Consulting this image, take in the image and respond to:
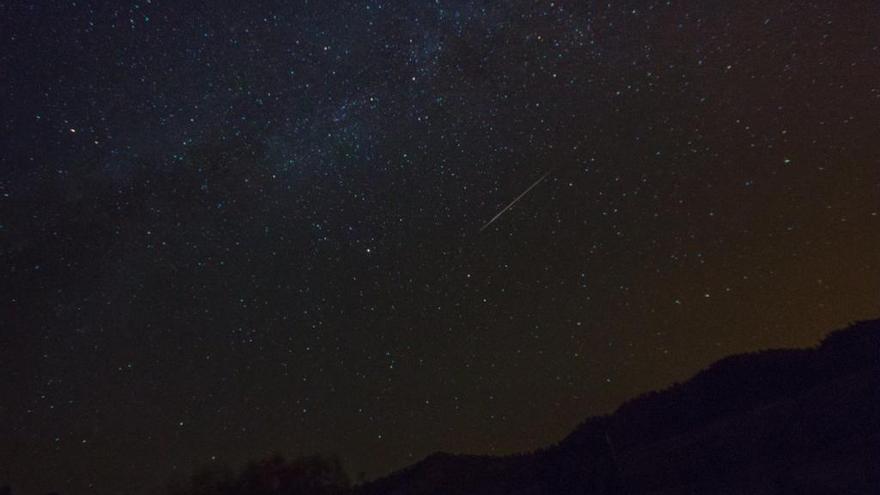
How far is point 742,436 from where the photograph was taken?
1191 cm

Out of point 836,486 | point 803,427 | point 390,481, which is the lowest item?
point 836,486

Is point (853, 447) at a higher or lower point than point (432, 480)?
lower

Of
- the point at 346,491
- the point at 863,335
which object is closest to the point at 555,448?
the point at 863,335

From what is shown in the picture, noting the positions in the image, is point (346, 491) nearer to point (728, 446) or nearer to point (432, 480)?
point (432, 480)

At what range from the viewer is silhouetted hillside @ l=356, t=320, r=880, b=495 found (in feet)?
33.6

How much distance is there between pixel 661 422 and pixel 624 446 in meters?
0.77

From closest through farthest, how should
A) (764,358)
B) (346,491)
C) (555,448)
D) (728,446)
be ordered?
(728,446), (764,358), (555,448), (346,491)

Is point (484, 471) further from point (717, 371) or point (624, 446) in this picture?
point (717, 371)

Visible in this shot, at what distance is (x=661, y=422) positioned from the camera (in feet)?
46.7

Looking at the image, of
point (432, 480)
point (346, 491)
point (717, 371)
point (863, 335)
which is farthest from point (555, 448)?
point (346, 491)

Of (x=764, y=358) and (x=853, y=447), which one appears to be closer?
(x=853, y=447)

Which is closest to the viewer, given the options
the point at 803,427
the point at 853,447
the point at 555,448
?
the point at 853,447

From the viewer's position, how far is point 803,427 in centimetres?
1116

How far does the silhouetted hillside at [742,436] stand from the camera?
33.6ft
